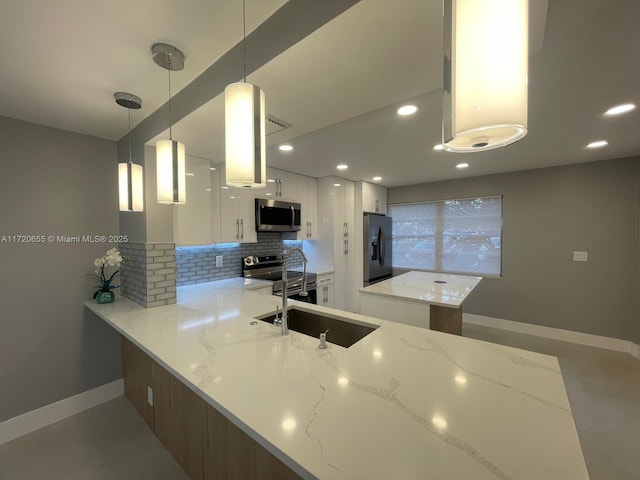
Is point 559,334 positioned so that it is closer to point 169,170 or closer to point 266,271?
point 266,271

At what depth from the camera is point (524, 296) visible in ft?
12.6

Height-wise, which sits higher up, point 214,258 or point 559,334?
point 214,258

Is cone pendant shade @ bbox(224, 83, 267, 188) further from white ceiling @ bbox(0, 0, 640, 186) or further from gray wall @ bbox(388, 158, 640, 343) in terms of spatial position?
gray wall @ bbox(388, 158, 640, 343)

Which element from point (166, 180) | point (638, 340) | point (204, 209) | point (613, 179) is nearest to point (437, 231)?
point (613, 179)

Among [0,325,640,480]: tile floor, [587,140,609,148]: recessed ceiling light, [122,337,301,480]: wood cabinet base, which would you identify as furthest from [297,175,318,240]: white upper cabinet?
[587,140,609,148]: recessed ceiling light

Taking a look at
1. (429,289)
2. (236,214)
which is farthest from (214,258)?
(429,289)

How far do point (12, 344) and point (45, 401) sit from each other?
0.54 metres

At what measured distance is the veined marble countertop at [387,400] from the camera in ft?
2.10

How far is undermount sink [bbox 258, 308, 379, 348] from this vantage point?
→ 1650 millimetres

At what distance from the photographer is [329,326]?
5.81 ft

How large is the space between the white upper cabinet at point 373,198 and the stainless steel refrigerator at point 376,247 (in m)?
0.13

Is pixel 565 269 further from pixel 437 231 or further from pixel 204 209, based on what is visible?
pixel 204 209

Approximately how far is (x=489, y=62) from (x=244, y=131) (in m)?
0.71

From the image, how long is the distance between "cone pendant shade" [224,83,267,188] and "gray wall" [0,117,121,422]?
221 centimetres
